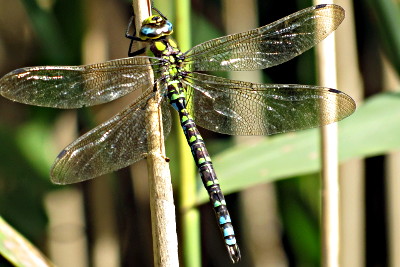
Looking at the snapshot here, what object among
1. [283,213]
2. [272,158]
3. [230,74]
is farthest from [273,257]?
[272,158]

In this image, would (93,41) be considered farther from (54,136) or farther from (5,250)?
(5,250)

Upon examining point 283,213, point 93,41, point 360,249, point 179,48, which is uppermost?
point 93,41

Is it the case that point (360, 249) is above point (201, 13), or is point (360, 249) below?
below

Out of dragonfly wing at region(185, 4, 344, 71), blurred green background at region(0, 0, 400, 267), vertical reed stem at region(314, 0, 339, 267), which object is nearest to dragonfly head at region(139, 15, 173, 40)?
dragonfly wing at region(185, 4, 344, 71)

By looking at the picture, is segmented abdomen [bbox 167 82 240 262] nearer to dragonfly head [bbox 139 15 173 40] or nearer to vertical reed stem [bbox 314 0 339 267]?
dragonfly head [bbox 139 15 173 40]

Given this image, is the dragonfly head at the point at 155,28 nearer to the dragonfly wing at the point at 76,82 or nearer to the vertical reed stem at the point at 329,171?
the dragonfly wing at the point at 76,82

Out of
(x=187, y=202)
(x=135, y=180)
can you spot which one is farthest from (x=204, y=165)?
(x=135, y=180)

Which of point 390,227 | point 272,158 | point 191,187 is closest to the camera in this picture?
point 191,187
